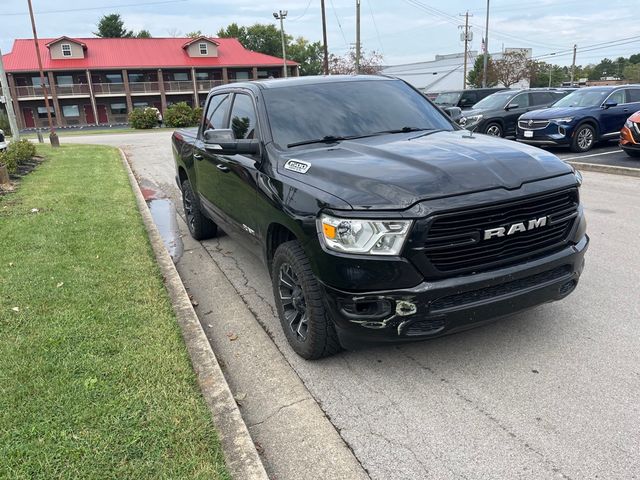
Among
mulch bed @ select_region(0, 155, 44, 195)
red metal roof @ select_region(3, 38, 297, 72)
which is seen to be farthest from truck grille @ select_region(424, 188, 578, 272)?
red metal roof @ select_region(3, 38, 297, 72)

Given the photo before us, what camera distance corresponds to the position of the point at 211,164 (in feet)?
18.0

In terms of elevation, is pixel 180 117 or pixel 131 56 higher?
pixel 131 56

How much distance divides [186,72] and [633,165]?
51.9 metres

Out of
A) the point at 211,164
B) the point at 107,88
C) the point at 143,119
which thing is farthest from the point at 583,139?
the point at 107,88

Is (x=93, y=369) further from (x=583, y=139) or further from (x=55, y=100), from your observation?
(x=55, y=100)

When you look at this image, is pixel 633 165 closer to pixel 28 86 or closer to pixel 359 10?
pixel 359 10

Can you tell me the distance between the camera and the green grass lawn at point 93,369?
261 cm

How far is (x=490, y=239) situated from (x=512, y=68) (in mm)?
65033

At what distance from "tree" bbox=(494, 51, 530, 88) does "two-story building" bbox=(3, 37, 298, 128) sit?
949 inches

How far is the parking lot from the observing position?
8.71 feet

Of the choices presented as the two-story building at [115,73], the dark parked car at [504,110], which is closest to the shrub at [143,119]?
the two-story building at [115,73]

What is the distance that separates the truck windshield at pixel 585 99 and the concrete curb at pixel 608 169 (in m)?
3.23

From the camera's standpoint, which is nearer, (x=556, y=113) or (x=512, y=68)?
(x=556, y=113)

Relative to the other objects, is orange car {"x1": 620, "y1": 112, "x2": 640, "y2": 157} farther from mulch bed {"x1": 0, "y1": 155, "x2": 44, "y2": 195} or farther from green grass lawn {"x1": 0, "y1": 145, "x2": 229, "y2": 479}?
mulch bed {"x1": 0, "y1": 155, "x2": 44, "y2": 195}
